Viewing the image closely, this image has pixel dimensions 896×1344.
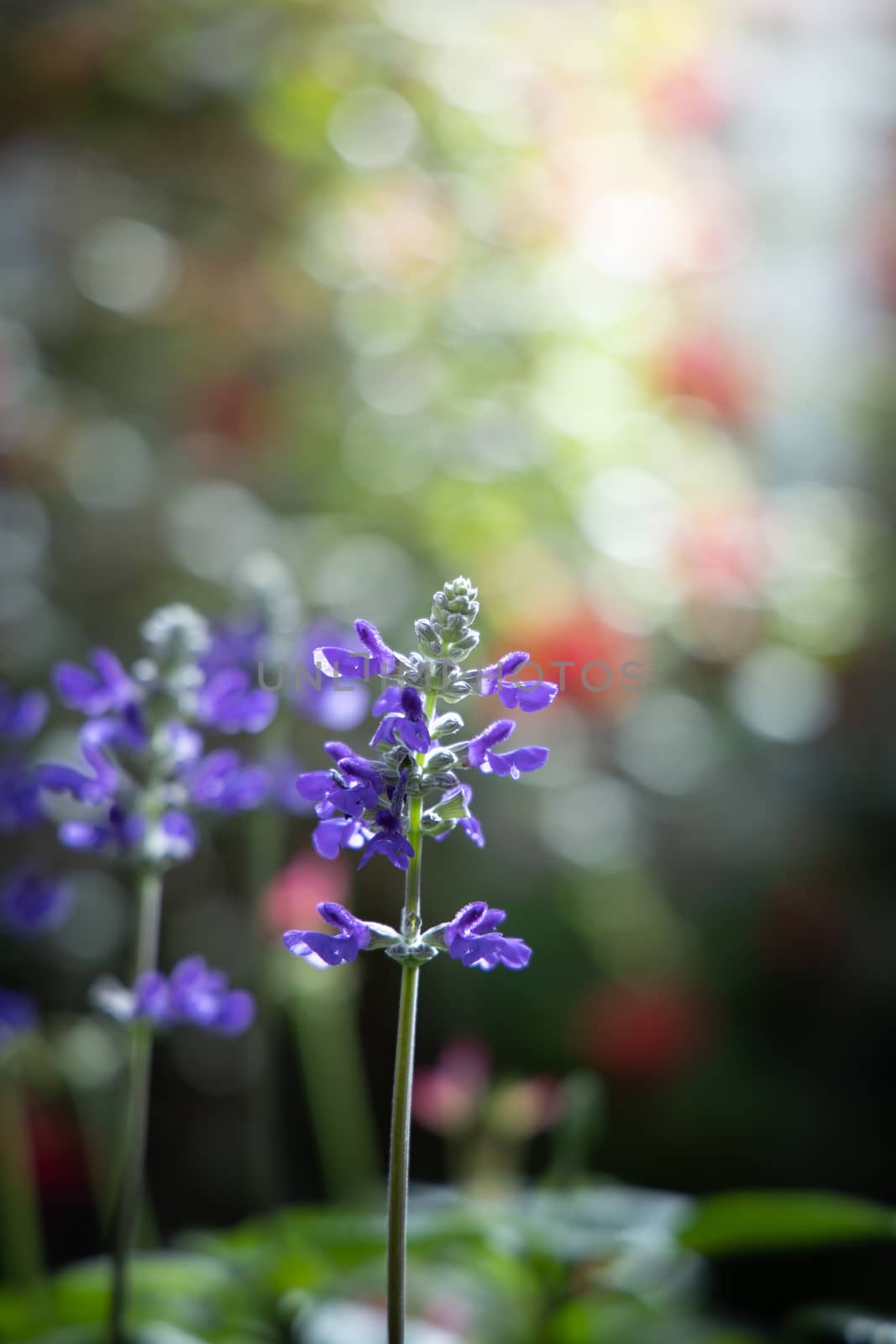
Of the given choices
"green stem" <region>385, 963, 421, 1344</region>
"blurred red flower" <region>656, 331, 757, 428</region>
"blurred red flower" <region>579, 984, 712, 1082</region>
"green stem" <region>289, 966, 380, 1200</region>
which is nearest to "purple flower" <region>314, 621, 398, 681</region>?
"green stem" <region>385, 963, 421, 1344</region>

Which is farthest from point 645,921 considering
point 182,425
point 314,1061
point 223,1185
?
point 182,425

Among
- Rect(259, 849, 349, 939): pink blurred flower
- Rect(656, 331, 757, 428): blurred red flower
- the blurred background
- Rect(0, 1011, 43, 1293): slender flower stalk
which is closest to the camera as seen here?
Rect(259, 849, 349, 939): pink blurred flower

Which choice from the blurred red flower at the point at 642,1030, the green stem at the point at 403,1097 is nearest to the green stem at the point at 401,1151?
the green stem at the point at 403,1097

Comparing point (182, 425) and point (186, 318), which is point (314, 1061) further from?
point (186, 318)

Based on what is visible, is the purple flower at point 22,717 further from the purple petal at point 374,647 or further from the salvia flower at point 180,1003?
the purple petal at point 374,647

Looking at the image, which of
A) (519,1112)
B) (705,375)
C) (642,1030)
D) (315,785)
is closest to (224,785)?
(315,785)

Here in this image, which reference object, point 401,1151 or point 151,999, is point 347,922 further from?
point 151,999

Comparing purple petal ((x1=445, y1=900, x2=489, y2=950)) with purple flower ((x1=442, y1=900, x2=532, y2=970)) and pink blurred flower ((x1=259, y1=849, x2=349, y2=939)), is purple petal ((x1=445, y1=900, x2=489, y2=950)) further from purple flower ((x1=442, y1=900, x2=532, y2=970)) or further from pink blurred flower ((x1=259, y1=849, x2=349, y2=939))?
pink blurred flower ((x1=259, y1=849, x2=349, y2=939))
